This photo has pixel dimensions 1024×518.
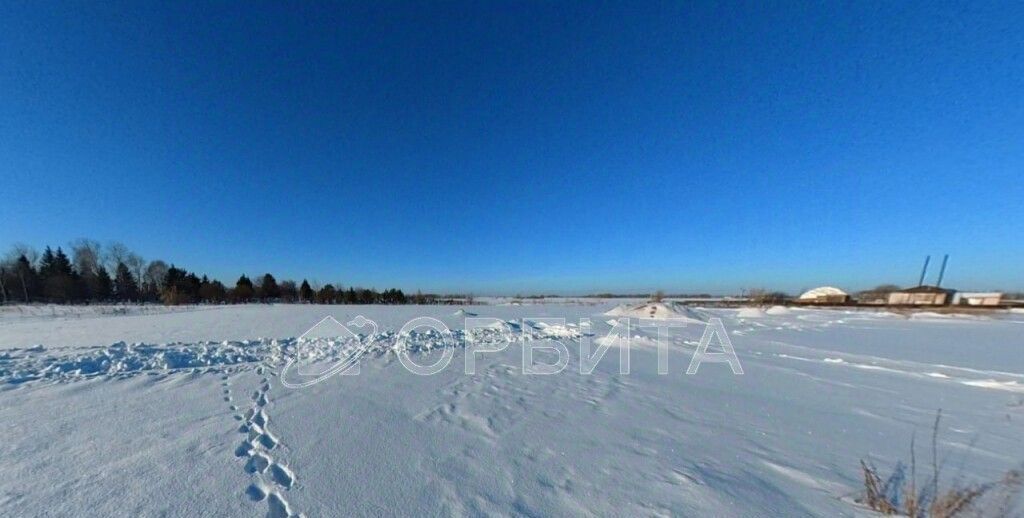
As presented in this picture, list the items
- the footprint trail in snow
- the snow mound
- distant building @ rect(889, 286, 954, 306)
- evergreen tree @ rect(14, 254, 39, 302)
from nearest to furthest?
the footprint trail in snow
the snow mound
distant building @ rect(889, 286, 954, 306)
evergreen tree @ rect(14, 254, 39, 302)

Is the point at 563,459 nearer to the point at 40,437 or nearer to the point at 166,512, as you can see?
the point at 166,512

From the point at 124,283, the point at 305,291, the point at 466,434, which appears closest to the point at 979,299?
the point at 466,434

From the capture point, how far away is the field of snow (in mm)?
2475

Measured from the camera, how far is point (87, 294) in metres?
43.5

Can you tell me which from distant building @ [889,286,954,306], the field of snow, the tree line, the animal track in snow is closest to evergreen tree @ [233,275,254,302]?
the tree line

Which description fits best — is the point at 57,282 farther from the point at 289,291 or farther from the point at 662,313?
the point at 662,313

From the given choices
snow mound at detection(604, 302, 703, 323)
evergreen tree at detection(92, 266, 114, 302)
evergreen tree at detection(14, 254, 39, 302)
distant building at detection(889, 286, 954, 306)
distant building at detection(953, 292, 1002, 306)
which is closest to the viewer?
snow mound at detection(604, 302, 703, 323)

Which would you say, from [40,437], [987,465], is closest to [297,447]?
[40,437]

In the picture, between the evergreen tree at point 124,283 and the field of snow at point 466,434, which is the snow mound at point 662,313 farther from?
the evergreen tree at point 124,283

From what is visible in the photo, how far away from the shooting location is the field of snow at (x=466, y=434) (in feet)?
8.12

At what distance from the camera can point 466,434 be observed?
365 cm

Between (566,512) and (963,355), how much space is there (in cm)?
1269

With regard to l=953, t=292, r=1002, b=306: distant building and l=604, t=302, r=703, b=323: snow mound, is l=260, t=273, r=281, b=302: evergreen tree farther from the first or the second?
l=953, t=292, r=1002, b=306: distant building

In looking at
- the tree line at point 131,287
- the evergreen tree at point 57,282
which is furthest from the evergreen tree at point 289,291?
the evergreen tree at point 57,282
